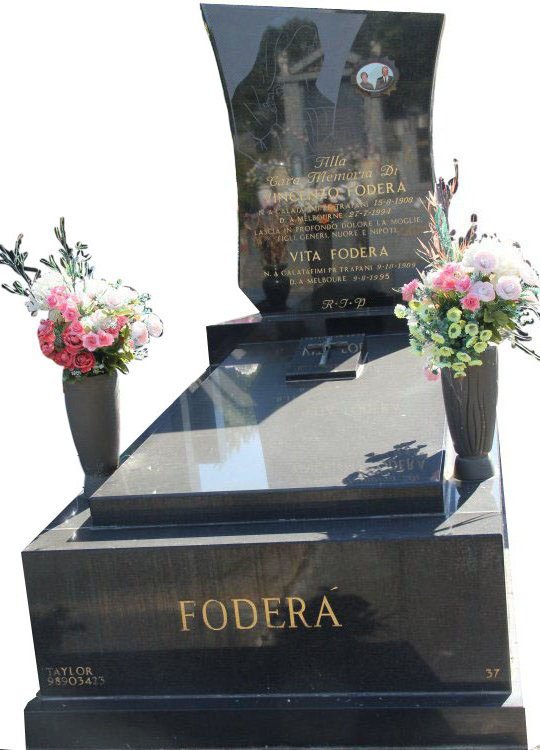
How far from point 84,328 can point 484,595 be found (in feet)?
7.06

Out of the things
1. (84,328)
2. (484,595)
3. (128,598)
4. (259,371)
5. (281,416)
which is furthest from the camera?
Answer: (259,371)

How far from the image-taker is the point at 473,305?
4.18m

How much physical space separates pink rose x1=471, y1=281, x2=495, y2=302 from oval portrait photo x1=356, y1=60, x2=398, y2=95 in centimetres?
260

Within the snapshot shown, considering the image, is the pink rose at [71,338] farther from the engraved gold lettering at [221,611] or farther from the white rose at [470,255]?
the white rose at [470,255]

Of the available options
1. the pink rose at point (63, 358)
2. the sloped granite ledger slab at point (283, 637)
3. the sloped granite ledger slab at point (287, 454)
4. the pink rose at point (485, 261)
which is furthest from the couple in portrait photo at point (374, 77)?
the sloped granite ledger slab at point (283, 637)

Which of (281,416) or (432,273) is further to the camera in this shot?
(281,416)

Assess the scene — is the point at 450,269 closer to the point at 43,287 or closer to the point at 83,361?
the point at 83,361

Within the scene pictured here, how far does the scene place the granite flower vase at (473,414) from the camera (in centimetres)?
435

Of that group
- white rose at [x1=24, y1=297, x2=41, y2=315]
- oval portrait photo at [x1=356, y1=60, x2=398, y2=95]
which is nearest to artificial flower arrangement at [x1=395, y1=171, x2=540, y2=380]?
white rose at [x1=24, y1=297, x2=41, y2=315]

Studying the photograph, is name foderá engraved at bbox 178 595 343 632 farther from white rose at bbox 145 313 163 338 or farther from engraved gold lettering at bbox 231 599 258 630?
white rose at bbox 145 313 163 338

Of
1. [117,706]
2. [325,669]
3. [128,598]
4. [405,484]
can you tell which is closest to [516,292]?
[405,484]

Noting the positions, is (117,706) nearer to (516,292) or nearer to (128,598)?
(128,598)

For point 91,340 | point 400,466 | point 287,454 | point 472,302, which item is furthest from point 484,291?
point 91,340

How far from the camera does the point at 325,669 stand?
13.5 ft
